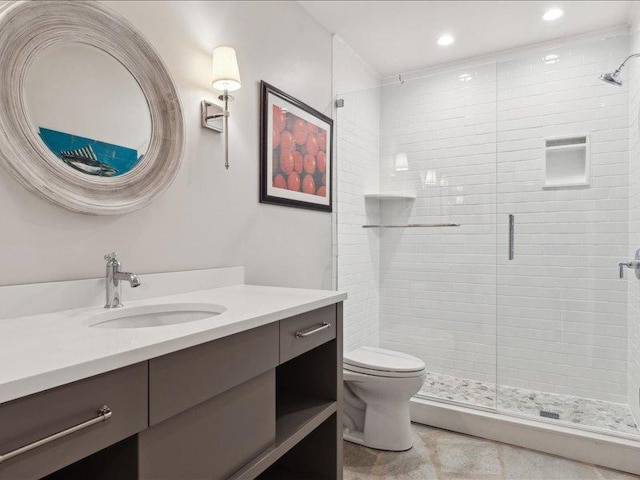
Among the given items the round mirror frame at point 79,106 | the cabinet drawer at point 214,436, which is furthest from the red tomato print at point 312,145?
the cabinet drawer at point 214,436

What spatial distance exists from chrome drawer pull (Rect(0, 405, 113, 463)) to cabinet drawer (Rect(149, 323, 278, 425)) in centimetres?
10

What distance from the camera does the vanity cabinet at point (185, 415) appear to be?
0.69 meters

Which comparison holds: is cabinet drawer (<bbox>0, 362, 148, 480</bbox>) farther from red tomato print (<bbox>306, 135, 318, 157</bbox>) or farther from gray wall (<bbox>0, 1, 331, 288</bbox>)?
red tomato print (<bbox>306, 135, 318, 157</bbox>)

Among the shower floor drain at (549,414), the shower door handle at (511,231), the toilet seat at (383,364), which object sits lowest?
the shower floor drain at (549,414)

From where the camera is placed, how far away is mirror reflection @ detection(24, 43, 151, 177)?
1.25 m

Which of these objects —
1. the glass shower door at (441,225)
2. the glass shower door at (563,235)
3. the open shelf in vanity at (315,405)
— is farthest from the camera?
the glass shower door at (441,225)

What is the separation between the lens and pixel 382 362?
87.7 inches

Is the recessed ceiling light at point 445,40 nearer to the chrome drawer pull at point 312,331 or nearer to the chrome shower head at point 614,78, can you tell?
the chrome shower head at point 614,78

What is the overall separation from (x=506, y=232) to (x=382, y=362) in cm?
123

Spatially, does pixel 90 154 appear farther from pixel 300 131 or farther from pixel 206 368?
pixel 300 131

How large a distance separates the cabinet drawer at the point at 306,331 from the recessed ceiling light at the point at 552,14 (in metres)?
2.36

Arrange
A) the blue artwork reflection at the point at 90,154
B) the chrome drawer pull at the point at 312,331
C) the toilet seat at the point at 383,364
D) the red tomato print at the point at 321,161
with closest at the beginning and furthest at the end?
the blue artwork reflection at the point at 90,154
the chrome drawer pull at the point at 312,331
the toilet seat at the point at 383,364
the red tomato print at the point at 321,161

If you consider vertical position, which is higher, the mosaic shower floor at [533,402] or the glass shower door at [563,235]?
the glass shower door at [563,235]

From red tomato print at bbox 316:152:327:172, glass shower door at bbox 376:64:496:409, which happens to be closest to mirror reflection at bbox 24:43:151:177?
red tomato print at bbox 316:152:327:172
